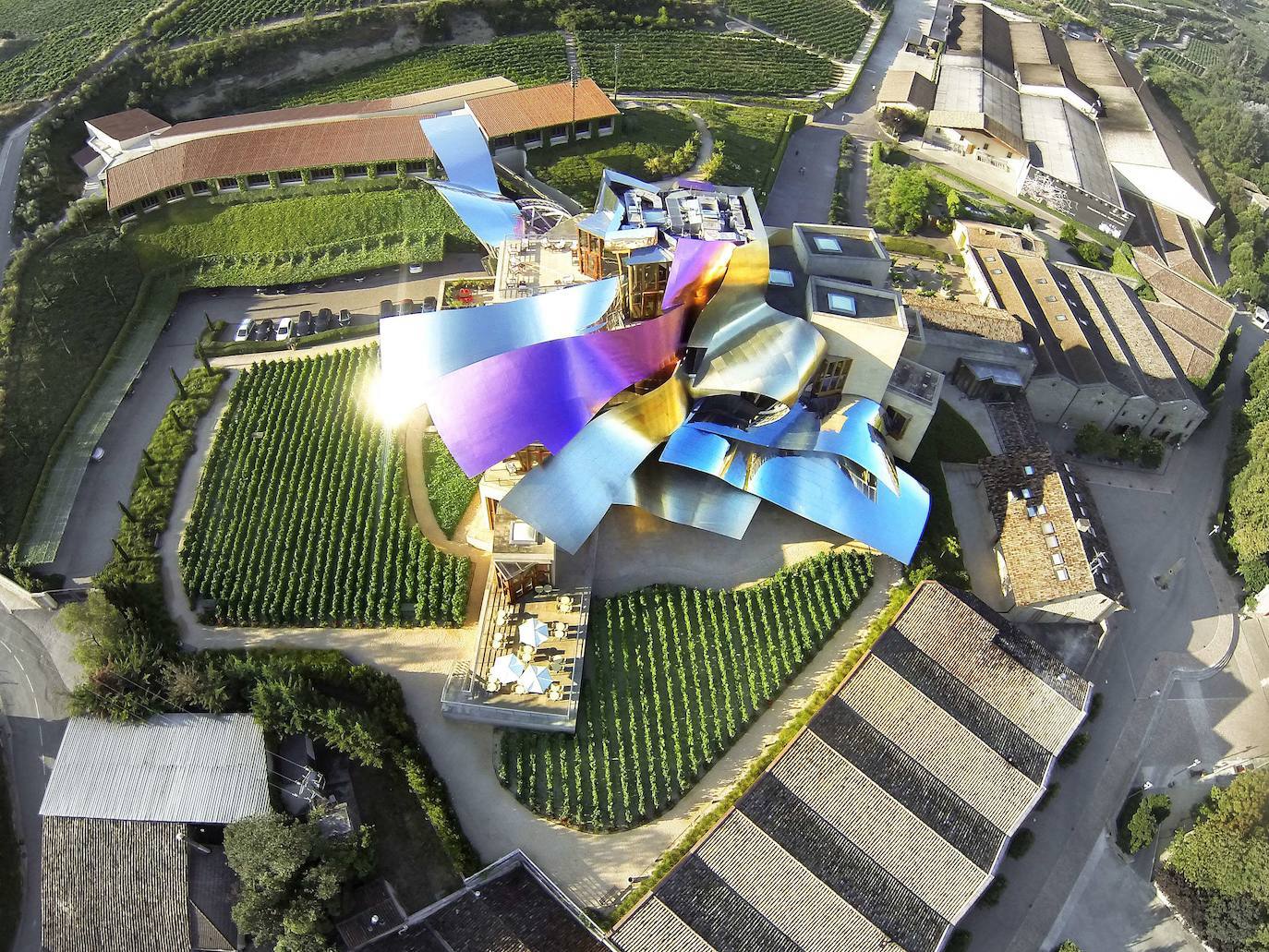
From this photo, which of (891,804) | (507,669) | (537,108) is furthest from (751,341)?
(537,108)

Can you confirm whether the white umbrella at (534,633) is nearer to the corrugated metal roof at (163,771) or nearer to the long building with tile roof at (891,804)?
the long building with tile roof at (891,804)

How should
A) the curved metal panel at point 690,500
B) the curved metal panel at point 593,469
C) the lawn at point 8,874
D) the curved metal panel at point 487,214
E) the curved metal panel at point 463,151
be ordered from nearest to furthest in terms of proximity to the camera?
the lawn at point 8,874, the curved metal panel at point 593,469, the curved metal panel at point 690,500, the curved metal panel at point 487,214, the curved metal panel at point 463,151

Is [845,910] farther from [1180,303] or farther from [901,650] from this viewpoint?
[1180,303]

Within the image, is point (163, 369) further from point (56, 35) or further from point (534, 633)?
point (56, 35)

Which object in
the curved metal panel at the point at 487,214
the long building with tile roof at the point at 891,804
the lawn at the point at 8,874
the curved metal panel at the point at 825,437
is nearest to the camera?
the long building with tile roof at the point at 891,804

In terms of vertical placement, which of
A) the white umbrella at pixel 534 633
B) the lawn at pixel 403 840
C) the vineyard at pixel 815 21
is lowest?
the lawn at pixel 403 840

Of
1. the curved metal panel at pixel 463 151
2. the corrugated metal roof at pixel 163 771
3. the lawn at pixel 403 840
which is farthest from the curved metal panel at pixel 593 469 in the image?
the curved metal panel at pixel 463 151
